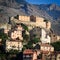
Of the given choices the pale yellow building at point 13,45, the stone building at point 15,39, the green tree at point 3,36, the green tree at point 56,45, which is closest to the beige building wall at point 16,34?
the stone building at point 15,39

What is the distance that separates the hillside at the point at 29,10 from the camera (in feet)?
366

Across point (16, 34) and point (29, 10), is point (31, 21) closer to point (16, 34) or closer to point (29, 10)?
point (16, 34)

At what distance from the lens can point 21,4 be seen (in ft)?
484

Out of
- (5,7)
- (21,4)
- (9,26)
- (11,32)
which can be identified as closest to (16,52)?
(11,32)

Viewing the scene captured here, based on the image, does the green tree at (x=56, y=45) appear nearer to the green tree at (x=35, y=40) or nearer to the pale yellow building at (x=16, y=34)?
the green tree at (x=35, y=40)

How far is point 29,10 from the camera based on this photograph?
14825cm

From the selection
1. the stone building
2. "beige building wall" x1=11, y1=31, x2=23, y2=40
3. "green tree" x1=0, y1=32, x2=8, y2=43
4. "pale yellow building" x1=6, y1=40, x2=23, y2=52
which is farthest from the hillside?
"pale yellow building" x1=6, y1=40, x2=23, y2=52

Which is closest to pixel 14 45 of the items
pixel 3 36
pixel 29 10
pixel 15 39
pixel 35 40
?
pixel 15 39

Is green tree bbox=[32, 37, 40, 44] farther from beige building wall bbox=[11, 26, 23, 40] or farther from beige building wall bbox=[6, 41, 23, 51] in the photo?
beige building wall bbox=[6, 41, 23, 51]

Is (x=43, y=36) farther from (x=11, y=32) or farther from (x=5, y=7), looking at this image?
(x=5, y=7)

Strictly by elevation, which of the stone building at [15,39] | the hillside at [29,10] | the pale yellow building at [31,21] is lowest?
the hillside at [29,10]

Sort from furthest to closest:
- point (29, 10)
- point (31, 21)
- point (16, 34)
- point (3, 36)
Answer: point (29, 10)
point (31, 21)
point (16, 34)
point (3, 36)

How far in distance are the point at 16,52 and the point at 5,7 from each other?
2509 inches

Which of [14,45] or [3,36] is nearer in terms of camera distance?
[14,45]
